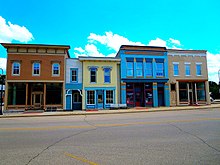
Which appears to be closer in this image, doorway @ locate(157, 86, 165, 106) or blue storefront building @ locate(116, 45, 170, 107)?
blue storefront building @ locate(116, 45, 170, 107)

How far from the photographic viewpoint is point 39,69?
950 inches

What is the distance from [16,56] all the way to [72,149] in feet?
73.3

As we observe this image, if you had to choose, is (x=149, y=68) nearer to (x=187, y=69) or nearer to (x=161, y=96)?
(x=161, y=96)

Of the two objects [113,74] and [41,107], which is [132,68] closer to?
[113,74]

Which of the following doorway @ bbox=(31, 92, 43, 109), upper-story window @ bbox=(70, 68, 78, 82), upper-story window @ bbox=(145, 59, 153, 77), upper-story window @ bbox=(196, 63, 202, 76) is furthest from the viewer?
upper-story window @ bbox=(196, 63, 202, 76)

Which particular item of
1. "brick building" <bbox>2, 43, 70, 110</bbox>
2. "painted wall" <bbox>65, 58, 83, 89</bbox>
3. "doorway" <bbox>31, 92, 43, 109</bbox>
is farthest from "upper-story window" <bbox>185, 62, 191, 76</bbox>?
"doorway" <bbox>31, 92, 43, 109</bbox>

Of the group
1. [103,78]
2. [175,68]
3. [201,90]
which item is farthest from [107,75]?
[201,90]

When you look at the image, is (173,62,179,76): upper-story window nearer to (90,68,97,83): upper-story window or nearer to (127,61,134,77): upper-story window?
(127,61,134,77): upper-story window

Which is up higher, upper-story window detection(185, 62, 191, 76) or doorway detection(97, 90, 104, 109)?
upper-story window detection(185, 62, 191, 76)

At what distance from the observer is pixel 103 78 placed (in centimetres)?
2584

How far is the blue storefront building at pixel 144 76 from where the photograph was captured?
86.2 ft

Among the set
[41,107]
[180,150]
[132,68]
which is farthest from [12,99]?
[180,150]

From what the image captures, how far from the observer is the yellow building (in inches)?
996

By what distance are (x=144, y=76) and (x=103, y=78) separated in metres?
6.46
